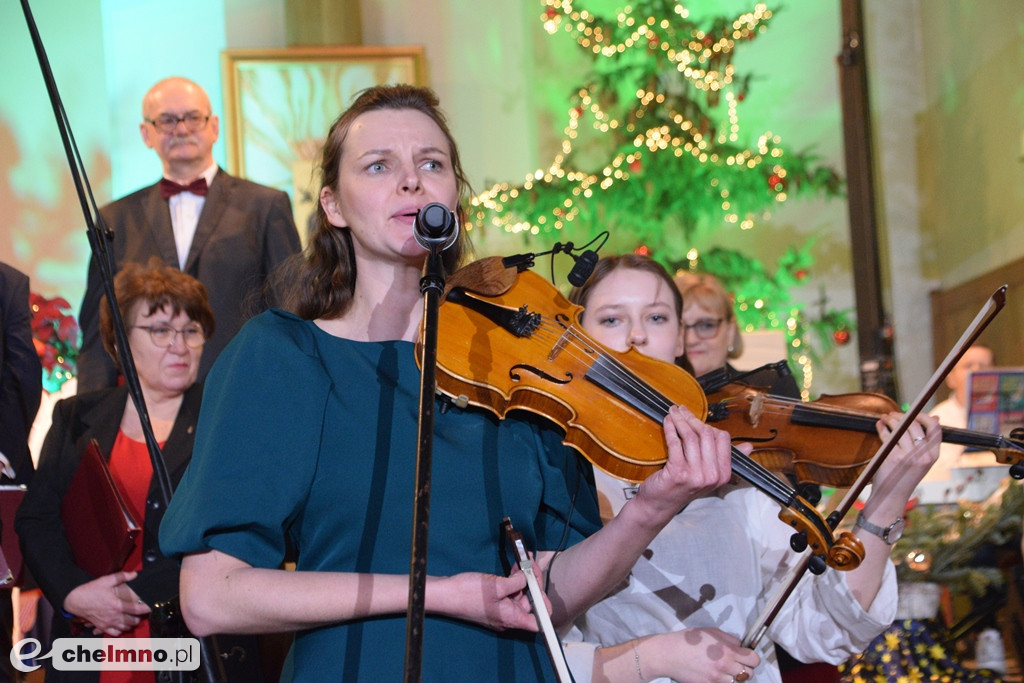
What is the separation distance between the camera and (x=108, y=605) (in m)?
2.35

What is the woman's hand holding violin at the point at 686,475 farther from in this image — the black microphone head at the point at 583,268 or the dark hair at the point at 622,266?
the dark hair at the point at 622,266

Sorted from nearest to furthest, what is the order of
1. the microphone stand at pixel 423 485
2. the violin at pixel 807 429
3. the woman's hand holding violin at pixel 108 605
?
the microphone stand at pixel 423 485 < the woman's hand holding violin at pixel 108 605 < the violin at pixel 807 429

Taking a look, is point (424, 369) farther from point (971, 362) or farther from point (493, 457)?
point (971, 362)

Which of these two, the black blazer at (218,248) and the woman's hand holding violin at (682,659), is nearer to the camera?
the woman's hand holding violin at (682,659)

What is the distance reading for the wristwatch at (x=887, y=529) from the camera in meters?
2.04

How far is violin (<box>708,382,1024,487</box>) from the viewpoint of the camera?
2443mm

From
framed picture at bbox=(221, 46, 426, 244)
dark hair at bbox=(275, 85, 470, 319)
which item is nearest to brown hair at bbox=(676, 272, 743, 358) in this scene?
dark hair at bbox=(275, 85, 470, 319)

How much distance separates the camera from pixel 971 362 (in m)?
5.42

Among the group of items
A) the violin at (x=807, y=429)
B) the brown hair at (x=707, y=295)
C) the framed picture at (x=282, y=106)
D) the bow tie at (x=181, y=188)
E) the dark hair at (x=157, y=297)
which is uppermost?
the framed picture at (x=282, y=106)

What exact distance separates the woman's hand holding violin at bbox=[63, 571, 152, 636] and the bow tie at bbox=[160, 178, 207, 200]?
1646 mm

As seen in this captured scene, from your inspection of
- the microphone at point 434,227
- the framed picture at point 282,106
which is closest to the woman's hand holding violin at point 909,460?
the microphone at point 434,227

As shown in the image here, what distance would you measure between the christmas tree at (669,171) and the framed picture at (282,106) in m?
0.93

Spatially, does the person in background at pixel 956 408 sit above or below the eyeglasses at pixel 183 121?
below

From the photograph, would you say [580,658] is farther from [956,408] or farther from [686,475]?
[956,408]
